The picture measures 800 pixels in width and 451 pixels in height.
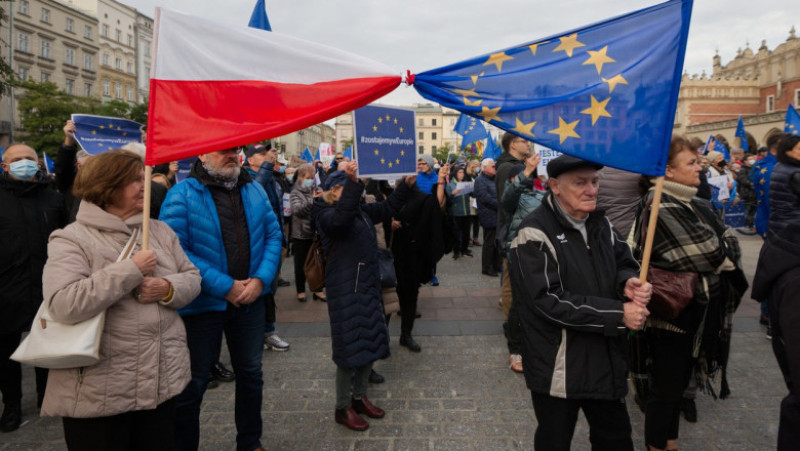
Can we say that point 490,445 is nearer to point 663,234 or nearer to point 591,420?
point 591,420

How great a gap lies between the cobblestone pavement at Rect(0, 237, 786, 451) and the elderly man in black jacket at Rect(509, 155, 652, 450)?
42.9 inches

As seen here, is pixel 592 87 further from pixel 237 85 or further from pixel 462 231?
A: pixel 462 231

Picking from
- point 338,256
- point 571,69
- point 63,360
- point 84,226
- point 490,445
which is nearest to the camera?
point 63,360

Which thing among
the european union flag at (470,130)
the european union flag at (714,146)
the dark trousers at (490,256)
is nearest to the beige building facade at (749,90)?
the european union flag at (714,146)

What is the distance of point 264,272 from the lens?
3.28 m

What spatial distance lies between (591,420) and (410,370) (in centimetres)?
254

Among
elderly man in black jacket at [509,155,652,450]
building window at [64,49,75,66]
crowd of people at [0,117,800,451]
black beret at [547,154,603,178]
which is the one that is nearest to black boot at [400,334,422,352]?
crowd of people at [0,117,800,451]

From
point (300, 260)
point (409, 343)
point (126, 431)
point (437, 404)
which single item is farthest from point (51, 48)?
point (126, 431)

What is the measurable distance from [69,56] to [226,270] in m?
62.5

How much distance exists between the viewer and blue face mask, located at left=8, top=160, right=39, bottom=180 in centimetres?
391

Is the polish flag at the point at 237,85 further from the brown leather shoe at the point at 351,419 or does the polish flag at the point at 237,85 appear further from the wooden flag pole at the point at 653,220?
the brown leather shoe at the point at 351,419

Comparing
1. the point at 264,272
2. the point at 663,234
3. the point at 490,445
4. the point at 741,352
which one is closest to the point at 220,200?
the point at 264,272

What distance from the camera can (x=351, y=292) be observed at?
3.83 meters

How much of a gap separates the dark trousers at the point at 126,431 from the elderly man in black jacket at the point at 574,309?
1.81 m
